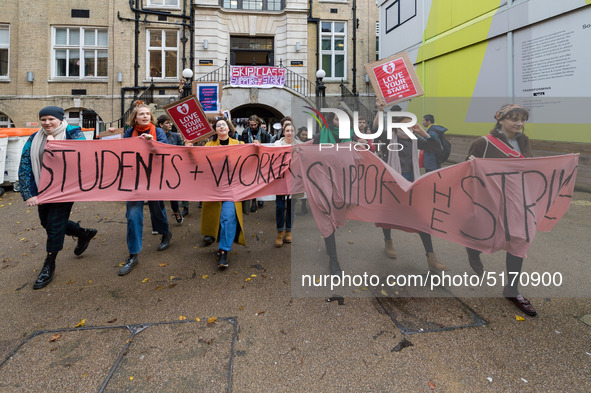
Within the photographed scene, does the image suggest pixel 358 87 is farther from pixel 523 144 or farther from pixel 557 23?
pixel 523 144

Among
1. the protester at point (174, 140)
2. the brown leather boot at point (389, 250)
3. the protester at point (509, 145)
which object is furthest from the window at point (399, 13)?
the brown leather boot at point (389, 250)

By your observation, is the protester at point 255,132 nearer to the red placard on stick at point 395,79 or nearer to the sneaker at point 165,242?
the sneaker at point 165,242

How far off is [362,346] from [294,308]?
0.77 m

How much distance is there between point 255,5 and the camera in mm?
16984

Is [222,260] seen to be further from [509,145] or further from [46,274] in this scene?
[509,145]

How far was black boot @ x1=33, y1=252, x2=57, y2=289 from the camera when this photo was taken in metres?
3.32

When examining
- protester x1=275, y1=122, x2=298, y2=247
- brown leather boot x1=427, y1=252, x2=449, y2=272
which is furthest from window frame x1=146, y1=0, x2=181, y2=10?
brown leather boot x1=427, y1=252, x2=449, y2=272

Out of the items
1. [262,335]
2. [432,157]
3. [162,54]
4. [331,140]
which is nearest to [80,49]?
[162,54]

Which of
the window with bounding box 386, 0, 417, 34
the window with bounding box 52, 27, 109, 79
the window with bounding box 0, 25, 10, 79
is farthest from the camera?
the window with bounding box 52, 27, 109, 79

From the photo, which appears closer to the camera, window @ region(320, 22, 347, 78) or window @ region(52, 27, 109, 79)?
window @ region(52, 27, 109, 79)

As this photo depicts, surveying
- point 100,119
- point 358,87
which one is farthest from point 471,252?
point 100,119

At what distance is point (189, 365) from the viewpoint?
214 cm

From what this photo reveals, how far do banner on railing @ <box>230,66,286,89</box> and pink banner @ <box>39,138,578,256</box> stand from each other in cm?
1177

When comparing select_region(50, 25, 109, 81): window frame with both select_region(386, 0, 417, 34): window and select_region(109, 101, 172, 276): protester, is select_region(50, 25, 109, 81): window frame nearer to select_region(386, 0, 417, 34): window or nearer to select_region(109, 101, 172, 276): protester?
select_region(386, 0, 417, 34): window
